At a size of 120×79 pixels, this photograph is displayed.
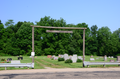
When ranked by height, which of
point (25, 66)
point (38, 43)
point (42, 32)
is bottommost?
point (25, 66)

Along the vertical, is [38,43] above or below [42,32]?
below

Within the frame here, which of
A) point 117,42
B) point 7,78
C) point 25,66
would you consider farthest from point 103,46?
point 7,78

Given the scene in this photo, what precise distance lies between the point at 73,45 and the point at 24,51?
22465 millimetres

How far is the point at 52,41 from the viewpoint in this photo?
60250mm

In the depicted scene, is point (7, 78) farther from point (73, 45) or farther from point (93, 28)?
point (93, 28)

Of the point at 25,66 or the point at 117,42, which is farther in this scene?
the point at 117,42

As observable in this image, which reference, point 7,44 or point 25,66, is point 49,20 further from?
point 25,66

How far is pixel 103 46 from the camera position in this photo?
65375mm

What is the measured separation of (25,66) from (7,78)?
20.0ft

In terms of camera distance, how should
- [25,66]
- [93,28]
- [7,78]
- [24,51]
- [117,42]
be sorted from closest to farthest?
[7,78] < [25,66] < [24,51] < [117,42] < [93,28]

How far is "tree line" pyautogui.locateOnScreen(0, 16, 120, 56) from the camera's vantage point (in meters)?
58.8

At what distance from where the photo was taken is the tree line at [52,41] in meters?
58.8

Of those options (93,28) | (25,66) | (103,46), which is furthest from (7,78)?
(93,28)

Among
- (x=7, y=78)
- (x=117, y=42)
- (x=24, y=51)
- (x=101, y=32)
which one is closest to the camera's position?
(x=7, y=78)
